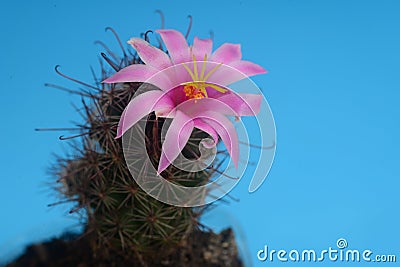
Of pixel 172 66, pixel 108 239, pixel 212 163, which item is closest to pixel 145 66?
pixel 172 66

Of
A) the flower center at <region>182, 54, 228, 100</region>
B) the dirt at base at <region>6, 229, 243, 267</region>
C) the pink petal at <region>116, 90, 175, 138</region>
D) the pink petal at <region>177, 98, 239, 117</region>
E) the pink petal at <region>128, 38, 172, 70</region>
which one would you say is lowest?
the dirt at base at <region>6, 229, 243, 267</region>

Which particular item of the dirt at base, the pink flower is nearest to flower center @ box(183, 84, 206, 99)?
the pink flower

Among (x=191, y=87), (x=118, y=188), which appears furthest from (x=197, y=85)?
(x=118, y=188)

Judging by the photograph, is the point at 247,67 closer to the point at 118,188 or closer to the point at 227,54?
the point at 227,54

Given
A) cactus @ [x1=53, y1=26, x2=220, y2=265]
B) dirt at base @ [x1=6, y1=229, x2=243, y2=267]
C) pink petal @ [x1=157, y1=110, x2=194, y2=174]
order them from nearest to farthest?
1. pink petal @ [x1=157, y1=110, x2=194, y2=174]
2. cactus @ [x1=53, y1=26, x2=220, y2=265]
3. dirt at base @ [x1=6, y1=229, x2=243, y2=267]

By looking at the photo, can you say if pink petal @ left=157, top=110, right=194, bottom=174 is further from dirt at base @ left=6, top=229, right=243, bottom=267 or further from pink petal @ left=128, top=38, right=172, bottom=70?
dirt at base @ left=6, top=229, right=243, bottom=267

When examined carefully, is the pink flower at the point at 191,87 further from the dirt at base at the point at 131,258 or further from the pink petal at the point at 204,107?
the dirt at base at the point at 131,258
